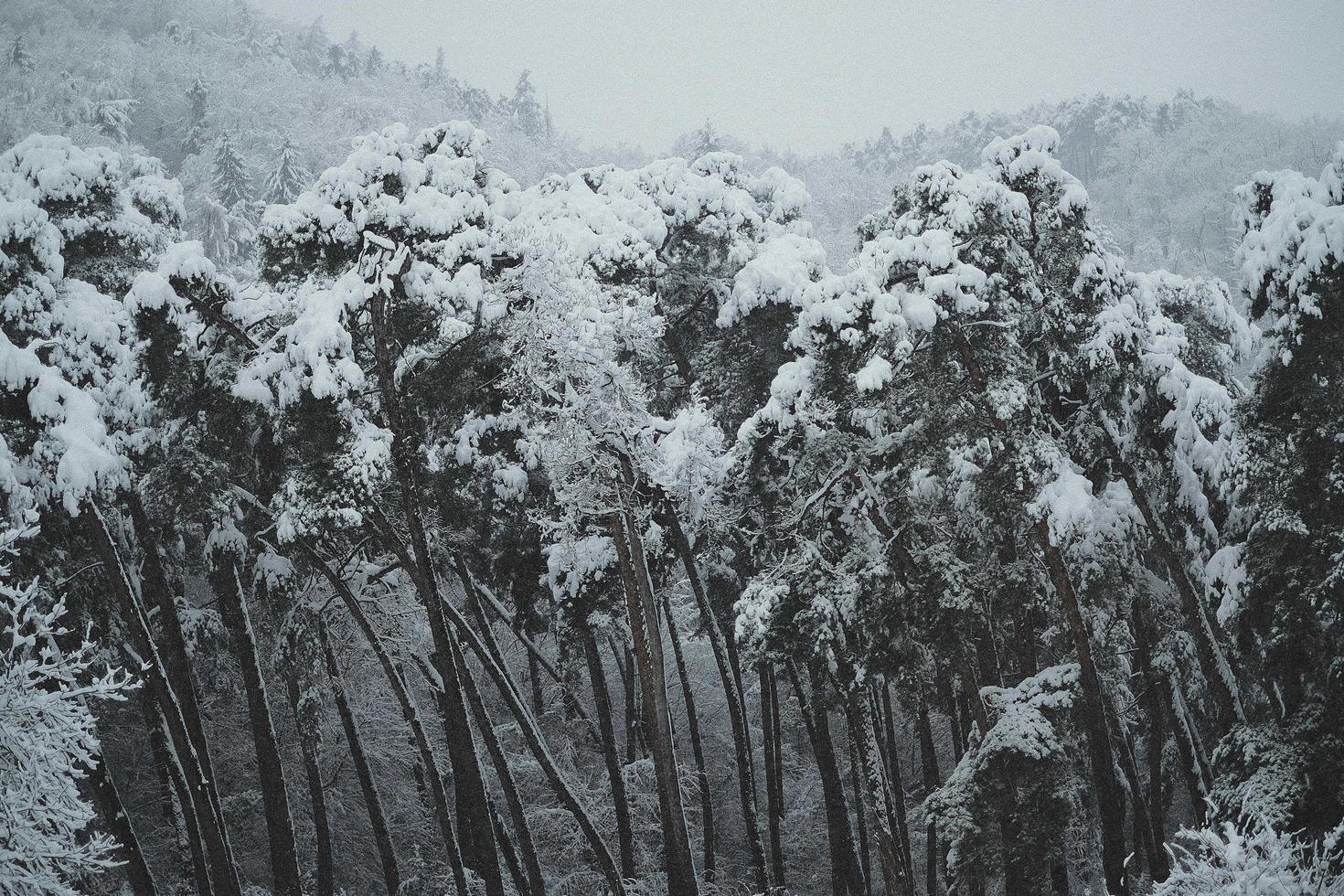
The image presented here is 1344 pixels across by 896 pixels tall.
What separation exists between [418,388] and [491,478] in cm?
340

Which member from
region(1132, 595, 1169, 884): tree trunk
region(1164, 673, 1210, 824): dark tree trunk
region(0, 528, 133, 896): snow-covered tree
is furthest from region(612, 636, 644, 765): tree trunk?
region(0, 528, 133, 896): snow-covered tree

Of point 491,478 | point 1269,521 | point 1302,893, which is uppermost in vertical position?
point 491,478

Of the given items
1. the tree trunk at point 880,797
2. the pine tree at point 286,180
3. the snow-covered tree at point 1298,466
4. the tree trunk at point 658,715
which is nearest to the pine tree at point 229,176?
the pine tree at point 286,180

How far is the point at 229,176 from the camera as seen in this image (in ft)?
194

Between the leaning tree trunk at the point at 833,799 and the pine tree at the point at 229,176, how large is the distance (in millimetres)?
53851

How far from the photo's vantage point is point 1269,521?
38.7 feet

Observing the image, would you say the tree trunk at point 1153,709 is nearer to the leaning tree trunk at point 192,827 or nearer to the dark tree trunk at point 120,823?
the leaning tree trunk at point 192,827

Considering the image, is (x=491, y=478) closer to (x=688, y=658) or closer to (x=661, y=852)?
(x=661, y=852)

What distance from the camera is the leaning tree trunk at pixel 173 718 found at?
13203 mm

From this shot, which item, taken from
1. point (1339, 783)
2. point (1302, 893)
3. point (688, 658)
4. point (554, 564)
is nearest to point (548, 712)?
point (554, 564)

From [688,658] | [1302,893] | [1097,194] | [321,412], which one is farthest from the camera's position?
[1097,194]

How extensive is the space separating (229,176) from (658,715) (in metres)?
57.4

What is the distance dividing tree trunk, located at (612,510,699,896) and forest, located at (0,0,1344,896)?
0.24 ft

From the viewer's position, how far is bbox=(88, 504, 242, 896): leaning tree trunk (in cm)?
1320
